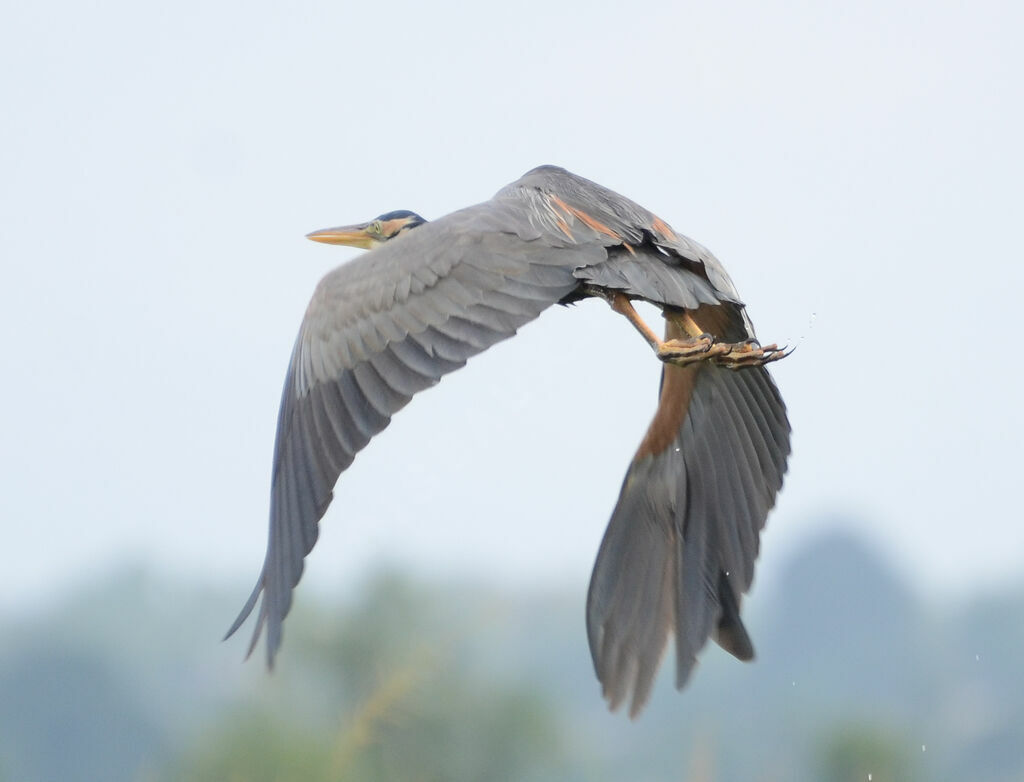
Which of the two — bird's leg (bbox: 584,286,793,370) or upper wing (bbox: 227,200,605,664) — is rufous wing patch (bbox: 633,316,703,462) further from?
upper wing (bbox: 227,200,605,664)

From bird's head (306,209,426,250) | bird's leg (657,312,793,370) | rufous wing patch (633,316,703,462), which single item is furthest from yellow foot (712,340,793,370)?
bird's head (306,209,426,250)

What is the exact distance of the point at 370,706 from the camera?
32.4 ft

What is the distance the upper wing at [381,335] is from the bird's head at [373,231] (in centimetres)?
155

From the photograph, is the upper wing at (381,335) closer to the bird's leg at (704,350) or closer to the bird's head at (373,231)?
the bird's leg at (704,350)

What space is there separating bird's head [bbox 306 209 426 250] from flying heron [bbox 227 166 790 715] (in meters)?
1.14

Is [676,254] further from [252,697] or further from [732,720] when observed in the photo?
[732,720]

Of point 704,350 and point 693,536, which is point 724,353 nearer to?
point 704,350

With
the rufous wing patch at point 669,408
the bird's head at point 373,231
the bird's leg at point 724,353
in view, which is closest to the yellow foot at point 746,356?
the bird's leg at point 724,353

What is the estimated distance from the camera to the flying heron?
4965mm

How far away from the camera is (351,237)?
7.02 m

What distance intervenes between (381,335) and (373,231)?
1999 mm

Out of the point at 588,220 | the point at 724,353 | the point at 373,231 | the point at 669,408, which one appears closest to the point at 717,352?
the point at 724,353

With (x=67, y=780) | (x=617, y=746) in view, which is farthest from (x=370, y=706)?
(x=67, y=780)

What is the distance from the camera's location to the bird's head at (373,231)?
6910 millimetres
